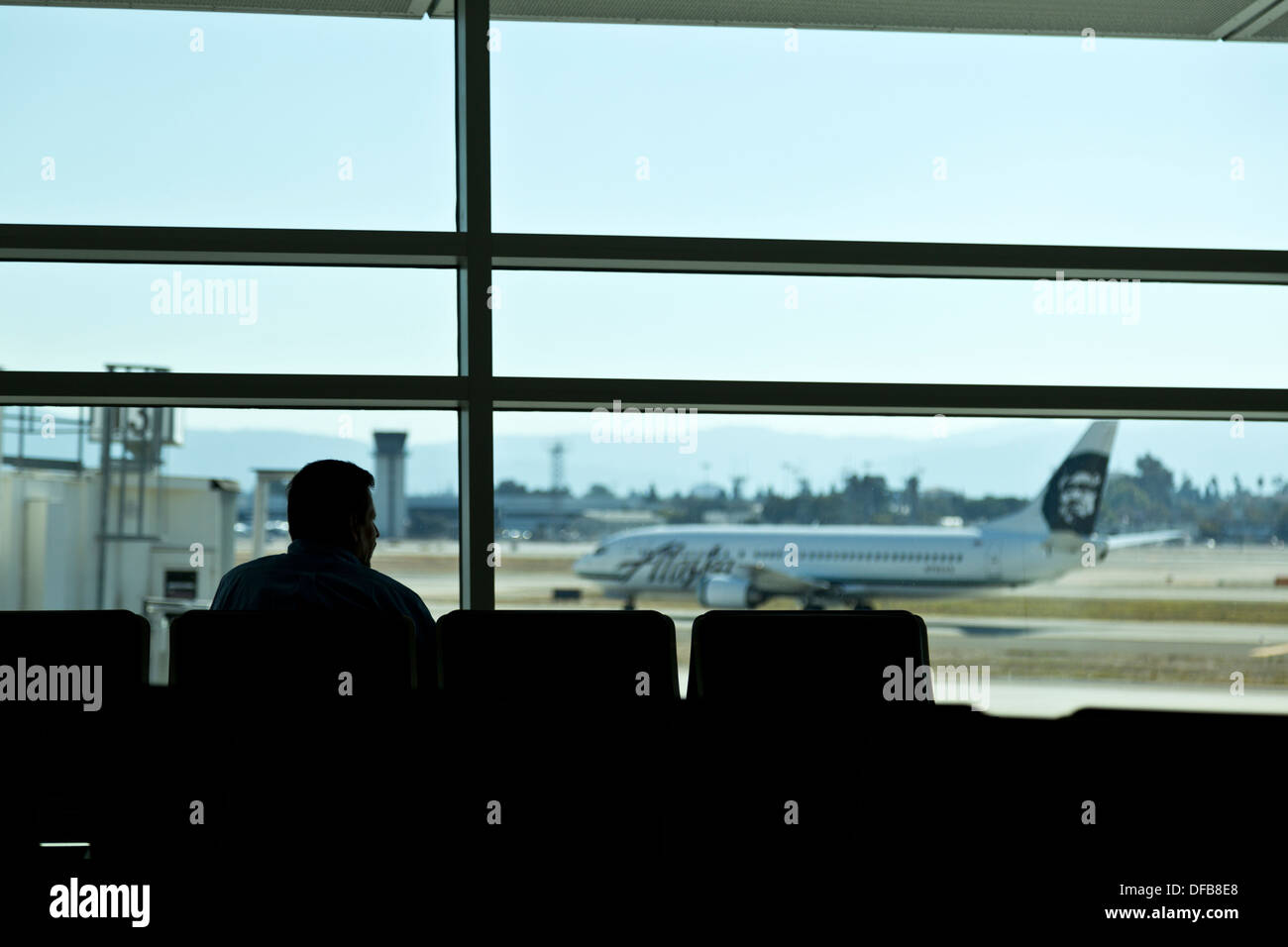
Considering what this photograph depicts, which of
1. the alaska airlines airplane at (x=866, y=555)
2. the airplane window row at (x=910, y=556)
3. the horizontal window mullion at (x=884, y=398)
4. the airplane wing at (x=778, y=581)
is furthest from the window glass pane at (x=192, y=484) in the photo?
the airplane wing at (x=778, y=581)

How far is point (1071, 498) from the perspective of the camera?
12594mm

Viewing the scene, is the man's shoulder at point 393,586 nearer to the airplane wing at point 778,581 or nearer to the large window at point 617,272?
the large window at point 617,272

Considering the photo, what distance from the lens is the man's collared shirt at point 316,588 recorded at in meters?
2.13

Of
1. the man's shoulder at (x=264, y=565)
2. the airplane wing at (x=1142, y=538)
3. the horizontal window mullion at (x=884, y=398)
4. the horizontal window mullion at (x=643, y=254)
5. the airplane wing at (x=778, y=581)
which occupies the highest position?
the horizontal window mullion at (x=643, y=254)

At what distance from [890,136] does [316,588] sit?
107 inches

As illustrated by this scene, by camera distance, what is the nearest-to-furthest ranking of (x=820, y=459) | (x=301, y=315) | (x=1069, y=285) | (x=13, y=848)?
(x=13, y=848)
(x=301, y=315)
(x=1069, y=285)
(x=820, y=459)

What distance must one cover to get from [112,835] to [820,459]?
2876 mm

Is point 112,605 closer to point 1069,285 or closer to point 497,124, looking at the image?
point 497,124

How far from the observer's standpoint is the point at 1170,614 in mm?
4305

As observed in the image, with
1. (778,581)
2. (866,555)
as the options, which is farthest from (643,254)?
(778,581)

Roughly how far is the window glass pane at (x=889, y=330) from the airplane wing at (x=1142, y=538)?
662 millimetres

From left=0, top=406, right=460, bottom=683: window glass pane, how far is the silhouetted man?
112 centimetres

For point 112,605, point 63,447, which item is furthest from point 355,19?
point 112,605
